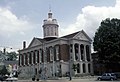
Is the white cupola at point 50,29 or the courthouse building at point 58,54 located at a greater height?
the white cupola at point 50,29

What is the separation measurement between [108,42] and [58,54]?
19352 mm

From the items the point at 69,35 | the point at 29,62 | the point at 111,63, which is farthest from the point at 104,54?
the point at 29,62

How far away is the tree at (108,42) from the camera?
78.2 metres

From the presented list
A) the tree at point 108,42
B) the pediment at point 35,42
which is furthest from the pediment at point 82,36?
the pediment at point 35,42

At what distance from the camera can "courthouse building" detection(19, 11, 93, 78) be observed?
8931 cm

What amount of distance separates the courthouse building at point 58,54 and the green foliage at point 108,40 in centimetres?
921

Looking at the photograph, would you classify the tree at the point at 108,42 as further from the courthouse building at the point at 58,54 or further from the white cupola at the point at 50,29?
the white cupola at the point at 50,29

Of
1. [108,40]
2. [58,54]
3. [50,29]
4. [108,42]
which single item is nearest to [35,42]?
[50,29]

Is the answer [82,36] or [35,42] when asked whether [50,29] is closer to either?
[35,42]

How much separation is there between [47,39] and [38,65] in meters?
10.5

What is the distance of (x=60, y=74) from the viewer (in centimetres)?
8606

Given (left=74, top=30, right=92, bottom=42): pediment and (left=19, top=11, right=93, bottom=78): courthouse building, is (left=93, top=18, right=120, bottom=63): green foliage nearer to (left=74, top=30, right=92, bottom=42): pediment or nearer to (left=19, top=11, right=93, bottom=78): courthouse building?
(left=74, top=30, right=92, bottom=42): pediment

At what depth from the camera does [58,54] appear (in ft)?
300

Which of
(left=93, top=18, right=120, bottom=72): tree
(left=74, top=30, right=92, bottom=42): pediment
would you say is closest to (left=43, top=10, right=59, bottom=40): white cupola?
(left=74, top=30, right=92, bottom=42): pediment
